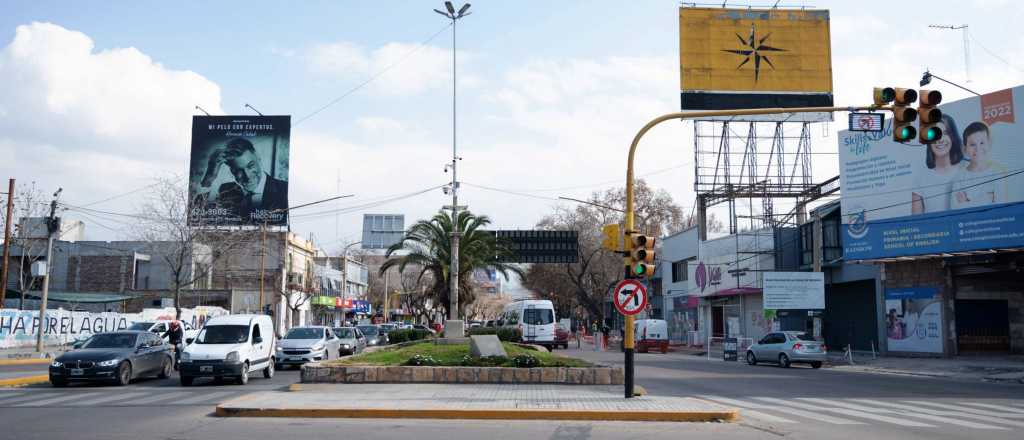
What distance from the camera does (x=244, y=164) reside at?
54.2 meters

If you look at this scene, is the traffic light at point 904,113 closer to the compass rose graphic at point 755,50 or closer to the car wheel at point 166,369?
the car wheel at point 166,369

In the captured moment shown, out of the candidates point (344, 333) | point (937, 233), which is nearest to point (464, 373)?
point (344, 333)

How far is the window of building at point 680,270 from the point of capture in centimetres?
6244

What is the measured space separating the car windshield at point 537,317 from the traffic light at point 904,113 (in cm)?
3173

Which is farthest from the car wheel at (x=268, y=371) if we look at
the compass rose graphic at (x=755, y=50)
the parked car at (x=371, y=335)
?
the compass rose graphic at (x=755, y=50)

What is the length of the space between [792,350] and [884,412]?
1737 centimetres

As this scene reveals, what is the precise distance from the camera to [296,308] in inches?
2338

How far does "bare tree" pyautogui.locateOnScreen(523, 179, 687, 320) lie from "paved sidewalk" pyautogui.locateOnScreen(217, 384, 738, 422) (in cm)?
5262

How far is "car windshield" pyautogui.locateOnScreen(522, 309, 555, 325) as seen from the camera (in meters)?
44.6

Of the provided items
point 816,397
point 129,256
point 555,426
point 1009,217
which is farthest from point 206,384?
point 129,256

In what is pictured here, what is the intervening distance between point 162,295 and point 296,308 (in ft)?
30.9

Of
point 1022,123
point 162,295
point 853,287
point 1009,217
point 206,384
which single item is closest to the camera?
point 206,384

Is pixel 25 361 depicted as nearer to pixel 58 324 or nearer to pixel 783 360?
pixel 58 324

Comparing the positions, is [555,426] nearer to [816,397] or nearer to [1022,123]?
[816,397]
